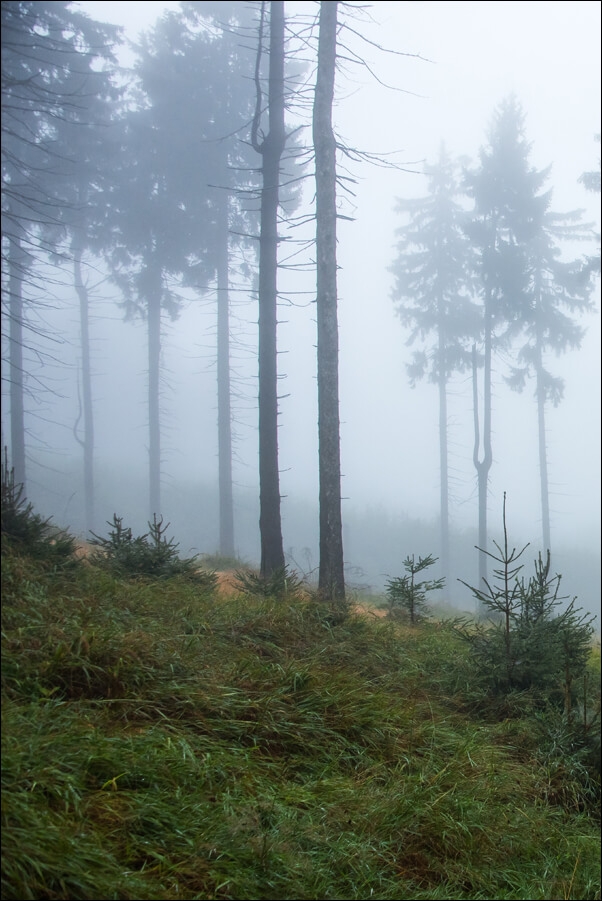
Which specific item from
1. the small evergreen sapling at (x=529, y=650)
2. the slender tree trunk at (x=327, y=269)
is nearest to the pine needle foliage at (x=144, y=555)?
the slender tree trunk at (x=327, y=269)

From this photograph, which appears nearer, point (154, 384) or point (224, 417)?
point (154, 384)

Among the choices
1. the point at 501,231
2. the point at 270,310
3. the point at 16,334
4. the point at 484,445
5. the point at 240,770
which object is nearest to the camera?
the point at 240,770

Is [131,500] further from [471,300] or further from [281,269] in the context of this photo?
[471,300]

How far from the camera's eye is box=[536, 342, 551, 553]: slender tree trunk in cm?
1274

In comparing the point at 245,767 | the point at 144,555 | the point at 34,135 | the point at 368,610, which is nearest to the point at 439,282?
the point at 368,610

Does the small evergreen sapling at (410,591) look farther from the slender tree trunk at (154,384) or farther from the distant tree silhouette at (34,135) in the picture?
the distant tree silhouette at (34,135)

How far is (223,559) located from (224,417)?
122 inches

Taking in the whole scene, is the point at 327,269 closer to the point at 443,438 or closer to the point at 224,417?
the point at 224,417

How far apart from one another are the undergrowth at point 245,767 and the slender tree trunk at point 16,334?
1.07m

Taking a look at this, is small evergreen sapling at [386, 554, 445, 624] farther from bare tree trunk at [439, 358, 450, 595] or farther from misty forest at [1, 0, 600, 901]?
bare tree trunk at [439, 358, 450, 595]

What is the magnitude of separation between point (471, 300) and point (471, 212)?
230 centimetres

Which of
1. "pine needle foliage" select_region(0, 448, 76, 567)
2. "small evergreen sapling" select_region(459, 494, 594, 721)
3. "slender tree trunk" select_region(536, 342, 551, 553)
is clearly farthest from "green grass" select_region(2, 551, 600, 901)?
"slender tree trunk" select_region(536, 342, 551, 553)

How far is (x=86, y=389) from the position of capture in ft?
23.1

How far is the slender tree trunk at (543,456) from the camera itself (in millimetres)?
12742
